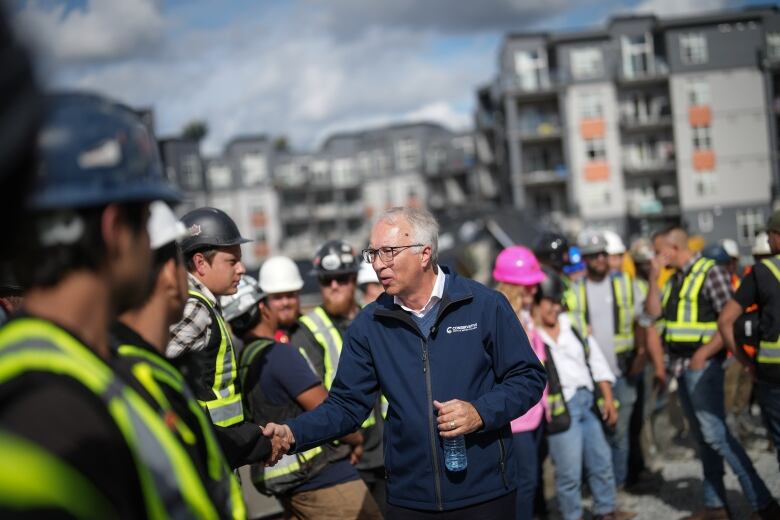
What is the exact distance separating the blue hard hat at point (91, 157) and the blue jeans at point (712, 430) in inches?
238

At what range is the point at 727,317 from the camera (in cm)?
600

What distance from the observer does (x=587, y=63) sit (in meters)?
58.9

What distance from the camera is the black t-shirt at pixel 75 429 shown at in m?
1.39

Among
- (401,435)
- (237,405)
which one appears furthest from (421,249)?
(237,405)

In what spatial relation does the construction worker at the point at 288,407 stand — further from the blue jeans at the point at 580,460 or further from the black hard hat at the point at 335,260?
the blue jeans at the point at 580,460

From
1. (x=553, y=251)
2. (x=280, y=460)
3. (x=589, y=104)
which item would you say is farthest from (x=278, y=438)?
(x=589, y=104)

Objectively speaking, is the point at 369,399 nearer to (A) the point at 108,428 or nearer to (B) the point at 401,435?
(B) the point at 401,435

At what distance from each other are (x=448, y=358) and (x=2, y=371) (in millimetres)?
2655

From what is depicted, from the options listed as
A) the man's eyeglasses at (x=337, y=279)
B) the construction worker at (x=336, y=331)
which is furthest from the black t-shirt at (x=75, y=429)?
the man's eyeglasses at (x=337, y=279)

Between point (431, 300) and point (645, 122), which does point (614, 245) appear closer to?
point (431, 300)

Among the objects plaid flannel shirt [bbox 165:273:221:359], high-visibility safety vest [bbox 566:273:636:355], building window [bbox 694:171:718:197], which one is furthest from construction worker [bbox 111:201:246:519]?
building window [bbox 694:171:718:197]

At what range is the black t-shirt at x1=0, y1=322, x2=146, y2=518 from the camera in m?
1.39

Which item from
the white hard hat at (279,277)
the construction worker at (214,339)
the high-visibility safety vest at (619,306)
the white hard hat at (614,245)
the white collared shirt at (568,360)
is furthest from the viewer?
the white hard hat at (614,245)

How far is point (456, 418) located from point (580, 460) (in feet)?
10.9
